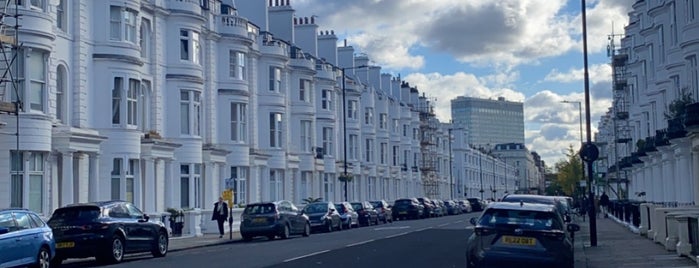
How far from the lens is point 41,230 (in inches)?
858

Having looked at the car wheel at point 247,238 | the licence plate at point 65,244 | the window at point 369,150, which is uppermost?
the window at point 369,150

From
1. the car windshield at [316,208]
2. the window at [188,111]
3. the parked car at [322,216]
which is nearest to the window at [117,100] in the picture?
the window at [188,111]

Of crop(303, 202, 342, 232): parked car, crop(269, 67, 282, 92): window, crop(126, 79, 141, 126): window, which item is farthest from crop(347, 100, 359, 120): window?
crop(126, 79, 141, 126): window

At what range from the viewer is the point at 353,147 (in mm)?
76500

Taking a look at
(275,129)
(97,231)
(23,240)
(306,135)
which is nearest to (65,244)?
(97,231)

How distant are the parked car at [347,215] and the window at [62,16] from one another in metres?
18.1

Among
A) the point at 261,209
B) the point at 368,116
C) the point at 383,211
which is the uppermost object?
the point at 368,116

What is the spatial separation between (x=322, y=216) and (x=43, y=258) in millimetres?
23567

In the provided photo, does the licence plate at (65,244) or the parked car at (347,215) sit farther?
the parked car at (347,215)

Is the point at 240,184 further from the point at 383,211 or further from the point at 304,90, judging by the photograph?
the point at 383,211

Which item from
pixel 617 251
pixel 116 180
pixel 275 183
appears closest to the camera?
pixel 617 251

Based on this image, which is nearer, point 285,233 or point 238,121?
point 285,233

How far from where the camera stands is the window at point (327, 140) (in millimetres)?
66312

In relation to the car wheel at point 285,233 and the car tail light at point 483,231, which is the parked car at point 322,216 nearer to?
the car wheel at point 285,233
